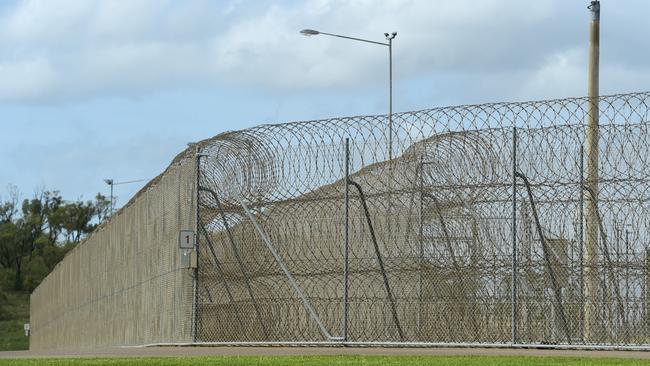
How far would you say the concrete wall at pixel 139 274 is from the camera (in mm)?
21531

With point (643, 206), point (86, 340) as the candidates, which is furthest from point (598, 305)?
point (86, 340)

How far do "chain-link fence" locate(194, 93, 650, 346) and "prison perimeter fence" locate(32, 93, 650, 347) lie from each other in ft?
0.07

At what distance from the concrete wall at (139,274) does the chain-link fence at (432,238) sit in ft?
2.01

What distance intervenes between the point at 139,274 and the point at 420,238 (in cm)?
741

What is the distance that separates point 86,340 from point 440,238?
51.1ft

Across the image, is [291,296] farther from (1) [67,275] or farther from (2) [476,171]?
(1) [67,275]

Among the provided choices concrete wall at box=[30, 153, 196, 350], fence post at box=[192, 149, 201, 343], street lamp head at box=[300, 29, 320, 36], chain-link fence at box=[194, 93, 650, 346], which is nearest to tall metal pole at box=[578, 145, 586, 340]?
chain-link fence at box=[194, 93, 650, 346]

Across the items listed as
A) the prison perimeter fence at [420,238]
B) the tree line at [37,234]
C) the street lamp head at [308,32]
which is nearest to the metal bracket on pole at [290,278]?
the prison perimeter fence at [420,238]

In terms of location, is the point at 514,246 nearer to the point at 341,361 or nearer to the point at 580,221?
the point at 580,221

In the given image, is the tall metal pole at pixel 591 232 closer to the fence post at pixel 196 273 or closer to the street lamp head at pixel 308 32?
the fence post at pixel 196 273

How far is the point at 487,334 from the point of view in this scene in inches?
728

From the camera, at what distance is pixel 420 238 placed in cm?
1919

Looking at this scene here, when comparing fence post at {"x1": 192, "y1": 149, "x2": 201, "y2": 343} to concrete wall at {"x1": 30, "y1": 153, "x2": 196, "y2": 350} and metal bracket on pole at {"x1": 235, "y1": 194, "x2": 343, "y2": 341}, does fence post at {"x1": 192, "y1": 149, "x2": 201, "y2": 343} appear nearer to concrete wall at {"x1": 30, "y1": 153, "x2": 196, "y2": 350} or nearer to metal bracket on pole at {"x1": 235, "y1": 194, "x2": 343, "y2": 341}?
concrete wall at {"x1": 30, "y1": 153, "x2": 196, "y2": 350}

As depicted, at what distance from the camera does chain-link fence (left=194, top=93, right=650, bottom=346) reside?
17.5m
